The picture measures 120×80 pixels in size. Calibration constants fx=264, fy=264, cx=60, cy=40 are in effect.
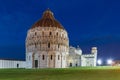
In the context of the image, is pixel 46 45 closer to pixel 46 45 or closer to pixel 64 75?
pixel 46 45

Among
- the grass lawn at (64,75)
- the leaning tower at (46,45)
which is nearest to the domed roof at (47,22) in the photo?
the leaning tower at (46,45)

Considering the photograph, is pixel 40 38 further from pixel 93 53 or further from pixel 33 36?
pixel 93 53

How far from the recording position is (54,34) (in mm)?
99938

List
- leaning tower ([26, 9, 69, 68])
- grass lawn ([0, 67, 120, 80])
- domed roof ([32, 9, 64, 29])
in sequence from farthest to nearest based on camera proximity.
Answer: domed roof ([32, 9, 64, 29]) < leaning tower ([26, 9, 69, 68]) < grass lawn ([0, 67, 120, 80])

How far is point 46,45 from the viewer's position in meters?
98.9

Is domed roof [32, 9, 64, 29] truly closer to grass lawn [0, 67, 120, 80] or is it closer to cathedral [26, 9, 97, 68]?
cathedral [26, 9, 97, 68]

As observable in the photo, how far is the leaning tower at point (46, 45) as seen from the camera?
98938mm

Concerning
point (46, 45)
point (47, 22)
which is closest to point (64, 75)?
point (46, 45)

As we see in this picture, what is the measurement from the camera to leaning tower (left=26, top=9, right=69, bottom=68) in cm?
9894

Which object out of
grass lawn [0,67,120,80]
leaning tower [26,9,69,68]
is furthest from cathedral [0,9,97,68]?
grass lawn [0,67,120,80]

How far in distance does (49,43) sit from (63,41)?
21.0 ft

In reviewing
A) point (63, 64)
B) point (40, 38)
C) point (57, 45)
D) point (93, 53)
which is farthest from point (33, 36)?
point (93, 53)

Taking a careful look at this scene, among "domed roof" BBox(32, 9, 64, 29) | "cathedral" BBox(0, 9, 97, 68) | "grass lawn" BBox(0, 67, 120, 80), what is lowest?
"grass lawn" BBox(0, 67, 120, 80)

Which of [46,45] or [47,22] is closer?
[46,45]
